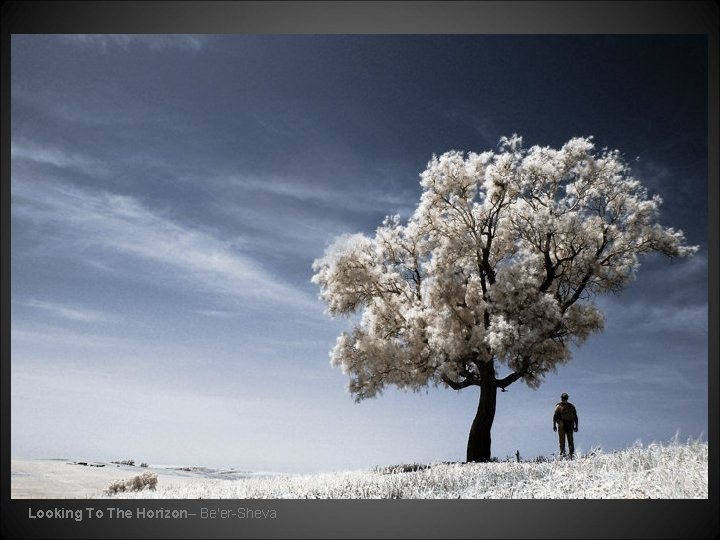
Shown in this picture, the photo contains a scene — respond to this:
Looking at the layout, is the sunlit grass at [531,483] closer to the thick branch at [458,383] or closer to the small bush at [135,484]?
the small bush at [135,484]

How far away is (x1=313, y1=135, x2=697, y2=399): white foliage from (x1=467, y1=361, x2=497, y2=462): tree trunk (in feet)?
1.74

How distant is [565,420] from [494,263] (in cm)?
504

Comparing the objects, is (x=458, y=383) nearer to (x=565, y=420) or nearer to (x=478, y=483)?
(x=565, y=420)

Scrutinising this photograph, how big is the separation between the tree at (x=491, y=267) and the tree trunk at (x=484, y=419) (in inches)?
1.1

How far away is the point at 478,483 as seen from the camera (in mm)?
11664

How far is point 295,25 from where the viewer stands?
468 inches

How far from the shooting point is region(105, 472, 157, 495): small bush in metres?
13.5

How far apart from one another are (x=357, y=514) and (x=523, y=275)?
8.52m

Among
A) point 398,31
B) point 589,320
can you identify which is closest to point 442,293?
point 589,320

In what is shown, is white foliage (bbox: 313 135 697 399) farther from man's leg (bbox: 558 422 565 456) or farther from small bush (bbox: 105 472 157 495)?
small bush (bbox: 105 472 157 495)

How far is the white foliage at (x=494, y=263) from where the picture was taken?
1684cm

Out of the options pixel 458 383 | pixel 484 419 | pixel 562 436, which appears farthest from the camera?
pixel 458 383

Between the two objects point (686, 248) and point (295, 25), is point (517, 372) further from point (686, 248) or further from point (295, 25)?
point (295, 25)

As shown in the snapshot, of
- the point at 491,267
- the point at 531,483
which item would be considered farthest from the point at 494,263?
the point at 531,483
